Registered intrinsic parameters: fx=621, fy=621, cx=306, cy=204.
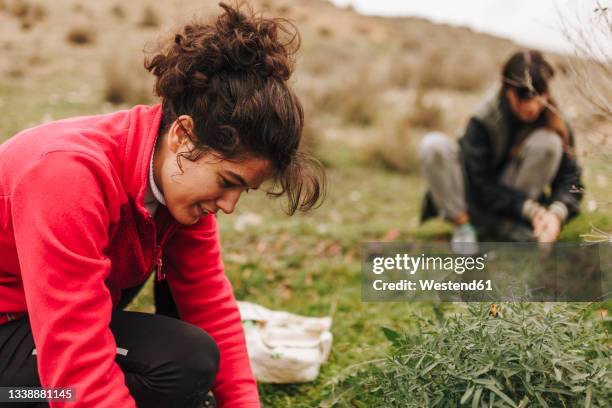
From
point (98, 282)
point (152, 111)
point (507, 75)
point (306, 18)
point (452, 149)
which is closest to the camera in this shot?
point (98, 282)

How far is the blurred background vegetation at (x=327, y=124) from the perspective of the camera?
2488 millimetres

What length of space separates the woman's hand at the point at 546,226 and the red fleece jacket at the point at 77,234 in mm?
1981

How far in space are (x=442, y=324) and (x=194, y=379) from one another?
2.14ft

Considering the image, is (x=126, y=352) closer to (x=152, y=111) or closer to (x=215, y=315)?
(x=215, y=315)

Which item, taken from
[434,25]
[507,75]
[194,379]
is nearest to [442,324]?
[194,379]

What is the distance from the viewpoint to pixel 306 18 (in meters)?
19.0

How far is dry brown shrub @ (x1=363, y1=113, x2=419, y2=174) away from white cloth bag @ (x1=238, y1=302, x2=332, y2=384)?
3.70m

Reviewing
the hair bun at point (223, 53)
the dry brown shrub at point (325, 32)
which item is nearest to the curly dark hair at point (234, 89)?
the hair bun at point (223, 53)

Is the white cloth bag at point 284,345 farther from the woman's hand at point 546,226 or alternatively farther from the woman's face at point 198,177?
the woman's hand at point 546,226

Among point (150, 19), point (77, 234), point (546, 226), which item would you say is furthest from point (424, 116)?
point (150, 19)

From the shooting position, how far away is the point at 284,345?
7.14 ft

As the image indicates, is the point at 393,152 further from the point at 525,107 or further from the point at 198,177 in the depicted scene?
the point at 198,177

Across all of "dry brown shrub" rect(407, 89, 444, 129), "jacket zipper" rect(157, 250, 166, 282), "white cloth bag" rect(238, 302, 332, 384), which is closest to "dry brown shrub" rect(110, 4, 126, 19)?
"dry brown shrub" rect(407, 89, 444, 129)

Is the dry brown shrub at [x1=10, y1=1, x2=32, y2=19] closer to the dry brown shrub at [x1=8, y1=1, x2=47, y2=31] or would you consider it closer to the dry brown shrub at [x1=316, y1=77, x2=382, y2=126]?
the dry brown shrub at [x1=8, y1=1, x2=47, y2=31]
